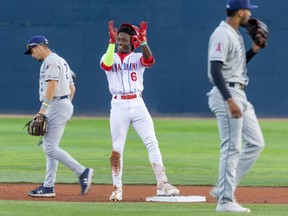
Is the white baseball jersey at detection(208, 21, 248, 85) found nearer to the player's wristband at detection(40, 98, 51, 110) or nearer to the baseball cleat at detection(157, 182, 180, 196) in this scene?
the baseball cleat at detection(157, 182, 180, 196)

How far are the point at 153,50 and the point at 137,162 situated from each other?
47.5ft

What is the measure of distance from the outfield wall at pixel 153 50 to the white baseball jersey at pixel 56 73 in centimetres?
1897

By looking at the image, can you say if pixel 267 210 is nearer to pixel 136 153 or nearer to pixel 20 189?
pixel 20 189

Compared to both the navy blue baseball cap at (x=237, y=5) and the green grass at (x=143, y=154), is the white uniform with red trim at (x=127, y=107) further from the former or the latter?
the green grass at (x=143, y=154)

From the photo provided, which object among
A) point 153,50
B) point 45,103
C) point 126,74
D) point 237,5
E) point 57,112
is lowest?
point 57,112

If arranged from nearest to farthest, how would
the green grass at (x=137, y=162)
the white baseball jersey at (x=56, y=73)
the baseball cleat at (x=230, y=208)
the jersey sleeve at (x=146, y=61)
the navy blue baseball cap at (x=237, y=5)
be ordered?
the baseball cleat at (x=230, y=208), the navy blue baseball cap at (x=237, y=5), the green grass at (x=137, y=162), the jersey sleeve at (x=146, y=61), the white baseball jersey at (x=56, y=73)

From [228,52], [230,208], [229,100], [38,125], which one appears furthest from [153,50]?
[229,100]

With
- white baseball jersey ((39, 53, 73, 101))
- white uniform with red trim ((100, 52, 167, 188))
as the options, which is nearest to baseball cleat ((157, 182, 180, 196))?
white uniform with red trim ((100, 52, 167, 188))

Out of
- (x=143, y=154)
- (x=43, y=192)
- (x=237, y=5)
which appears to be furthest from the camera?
(x=143, y=154)

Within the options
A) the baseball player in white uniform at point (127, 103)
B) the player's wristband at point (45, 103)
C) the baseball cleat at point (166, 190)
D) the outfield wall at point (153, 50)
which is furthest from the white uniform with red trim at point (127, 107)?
the outfield wall at point (153, 50)

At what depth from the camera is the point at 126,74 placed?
10539 mm

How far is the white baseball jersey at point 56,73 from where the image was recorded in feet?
35.2

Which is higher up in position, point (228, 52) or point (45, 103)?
point (228, 52)

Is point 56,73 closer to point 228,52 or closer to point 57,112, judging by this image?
point 57,112
